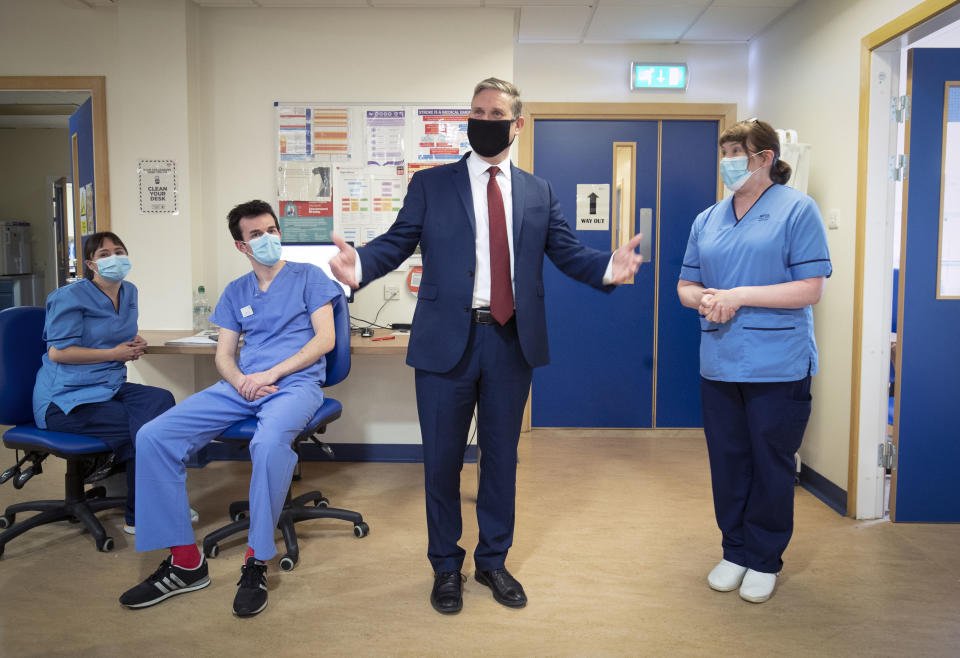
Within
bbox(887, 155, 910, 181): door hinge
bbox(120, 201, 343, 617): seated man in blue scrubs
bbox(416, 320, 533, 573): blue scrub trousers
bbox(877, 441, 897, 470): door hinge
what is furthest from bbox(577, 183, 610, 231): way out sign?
bbox(416, 320, 533, 573): blue scrub trousers

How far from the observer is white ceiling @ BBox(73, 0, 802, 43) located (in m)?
3.56

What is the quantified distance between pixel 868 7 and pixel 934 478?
199 cm

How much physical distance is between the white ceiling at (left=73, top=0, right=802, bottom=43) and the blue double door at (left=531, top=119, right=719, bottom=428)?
50 centimetres

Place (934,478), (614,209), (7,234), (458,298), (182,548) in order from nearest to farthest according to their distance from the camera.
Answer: (458,298) < (182,548) < (934,478) < (614,209) < (7,234)

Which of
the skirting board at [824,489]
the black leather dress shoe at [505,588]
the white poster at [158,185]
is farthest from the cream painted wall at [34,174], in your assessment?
the skirting board at [824,489]

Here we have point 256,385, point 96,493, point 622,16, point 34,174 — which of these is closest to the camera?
point 256,385

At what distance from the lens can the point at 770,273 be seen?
2.12m

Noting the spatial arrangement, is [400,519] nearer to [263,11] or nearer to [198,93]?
[198,93]

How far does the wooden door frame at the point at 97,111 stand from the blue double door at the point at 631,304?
244cm

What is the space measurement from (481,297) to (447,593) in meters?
0.92

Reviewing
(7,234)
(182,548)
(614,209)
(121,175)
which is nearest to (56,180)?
(7,234)

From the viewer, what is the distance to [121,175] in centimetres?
363

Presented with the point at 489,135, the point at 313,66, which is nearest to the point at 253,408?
the point at 489,135

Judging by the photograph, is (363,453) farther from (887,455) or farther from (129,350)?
(887,455)
